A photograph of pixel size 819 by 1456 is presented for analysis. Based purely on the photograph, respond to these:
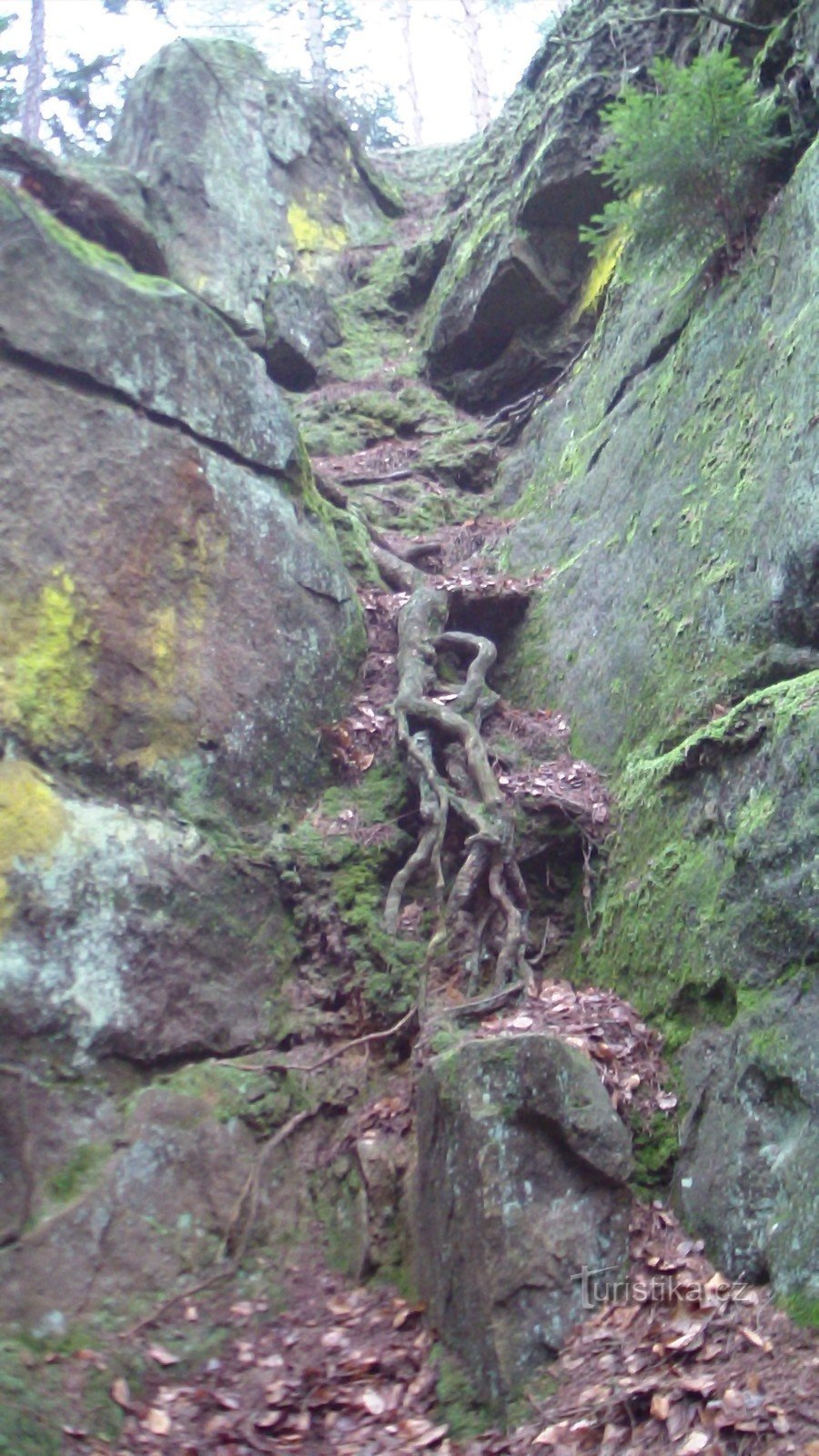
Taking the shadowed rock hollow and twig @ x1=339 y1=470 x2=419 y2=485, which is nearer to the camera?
the shadowed rock hollow

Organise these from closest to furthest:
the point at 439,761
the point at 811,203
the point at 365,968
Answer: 1. the point at 365,968
2. the point at 811,203
3. the point at 439,761

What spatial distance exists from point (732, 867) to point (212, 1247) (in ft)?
10.9

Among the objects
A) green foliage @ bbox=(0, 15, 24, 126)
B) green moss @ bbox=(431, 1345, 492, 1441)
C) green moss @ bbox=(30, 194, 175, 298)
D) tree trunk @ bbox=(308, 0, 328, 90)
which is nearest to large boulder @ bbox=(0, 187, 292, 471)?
green moss @ bbox=(30, 194, 175, 298)

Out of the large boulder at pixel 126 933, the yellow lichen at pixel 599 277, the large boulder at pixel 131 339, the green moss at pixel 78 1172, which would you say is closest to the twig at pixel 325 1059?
the large boulder at pixel 126 933

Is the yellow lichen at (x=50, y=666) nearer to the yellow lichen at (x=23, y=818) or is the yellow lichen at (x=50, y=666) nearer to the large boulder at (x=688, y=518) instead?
the yellow lichen at (x=23, y=818)

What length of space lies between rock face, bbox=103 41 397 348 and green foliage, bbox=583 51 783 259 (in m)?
7.47

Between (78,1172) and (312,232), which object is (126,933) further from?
(312,232)

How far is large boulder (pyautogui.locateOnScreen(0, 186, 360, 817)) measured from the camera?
709 centimetres

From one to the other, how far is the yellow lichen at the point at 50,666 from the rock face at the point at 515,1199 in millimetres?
3292

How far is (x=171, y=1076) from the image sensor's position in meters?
6.08

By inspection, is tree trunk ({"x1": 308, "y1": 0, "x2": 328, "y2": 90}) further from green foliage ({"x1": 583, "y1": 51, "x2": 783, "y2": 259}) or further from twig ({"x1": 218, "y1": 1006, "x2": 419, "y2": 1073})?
twig ({"x1": 218, "y1": 1006, "x2": 419, "y2": 1073})

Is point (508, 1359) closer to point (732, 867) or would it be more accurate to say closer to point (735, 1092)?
point (735, 1092)

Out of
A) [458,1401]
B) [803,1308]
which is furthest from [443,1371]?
[803,1308]

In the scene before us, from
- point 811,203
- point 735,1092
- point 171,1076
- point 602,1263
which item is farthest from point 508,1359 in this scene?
point 811,203
